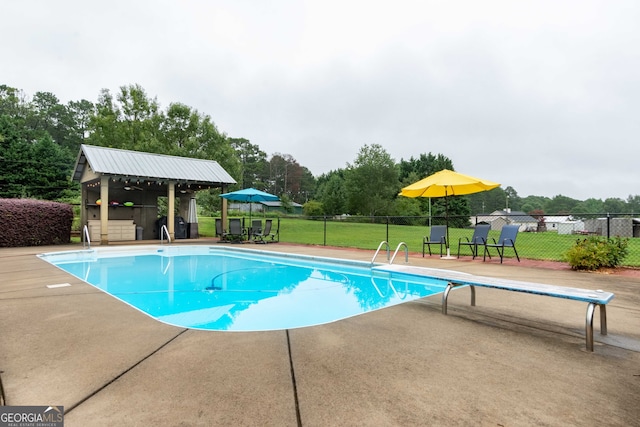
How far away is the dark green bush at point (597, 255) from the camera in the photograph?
6781 millimetres

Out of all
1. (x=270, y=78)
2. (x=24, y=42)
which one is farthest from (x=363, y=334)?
(x=24, y=42)

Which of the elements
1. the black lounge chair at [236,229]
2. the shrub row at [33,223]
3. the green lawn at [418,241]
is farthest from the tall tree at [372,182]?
the shrub row at [33,223]

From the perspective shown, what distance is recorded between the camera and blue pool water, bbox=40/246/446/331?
4.11 m

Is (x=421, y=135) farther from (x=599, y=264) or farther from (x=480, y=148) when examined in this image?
(x=599, y=264)

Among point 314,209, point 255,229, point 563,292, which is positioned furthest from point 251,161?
point 563,292

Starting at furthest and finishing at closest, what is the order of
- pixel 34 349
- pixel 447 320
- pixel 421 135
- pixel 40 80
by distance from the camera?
1. pixel 40 80
2. pixel 421 135
3. pixel 447 320
4. pixel 34 349

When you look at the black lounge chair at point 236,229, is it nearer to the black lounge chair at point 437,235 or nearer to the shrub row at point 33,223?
the shrub row at point 33,223

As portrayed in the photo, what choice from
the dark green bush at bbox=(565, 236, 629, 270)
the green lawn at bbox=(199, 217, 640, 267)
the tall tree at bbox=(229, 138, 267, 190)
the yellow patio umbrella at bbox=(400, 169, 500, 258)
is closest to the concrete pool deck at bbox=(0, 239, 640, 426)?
the dark green bush at bbox=(565, 236, 629, 270)

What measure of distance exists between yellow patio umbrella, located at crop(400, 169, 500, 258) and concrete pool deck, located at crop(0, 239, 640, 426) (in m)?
5.37

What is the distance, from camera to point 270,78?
17188 mm

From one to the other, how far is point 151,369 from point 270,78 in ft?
55.9

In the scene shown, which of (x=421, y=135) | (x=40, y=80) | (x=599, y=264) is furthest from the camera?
(x=40, y=80)

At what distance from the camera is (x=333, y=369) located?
2.28 m

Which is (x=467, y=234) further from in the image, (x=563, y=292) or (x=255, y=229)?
(x=563, y=292)
